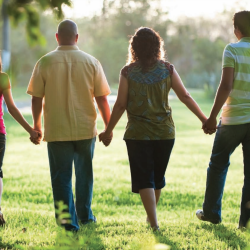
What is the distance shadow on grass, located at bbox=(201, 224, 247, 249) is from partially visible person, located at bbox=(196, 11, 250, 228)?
227mm

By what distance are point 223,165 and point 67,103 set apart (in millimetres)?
1457

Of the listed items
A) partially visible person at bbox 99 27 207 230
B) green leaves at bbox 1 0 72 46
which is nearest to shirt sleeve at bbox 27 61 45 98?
partially visible person at bbox 99 27 207 230

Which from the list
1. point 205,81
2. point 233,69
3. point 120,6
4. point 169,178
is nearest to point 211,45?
point 205,81

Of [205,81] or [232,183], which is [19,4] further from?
[205,81]

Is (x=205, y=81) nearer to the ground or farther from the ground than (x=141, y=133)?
nearer to the ground

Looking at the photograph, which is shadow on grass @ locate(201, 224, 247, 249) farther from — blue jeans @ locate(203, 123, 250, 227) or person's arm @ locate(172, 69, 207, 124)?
person's arm @ locate(172, 69, 207, 124)

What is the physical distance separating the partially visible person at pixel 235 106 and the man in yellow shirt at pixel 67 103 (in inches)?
41.0

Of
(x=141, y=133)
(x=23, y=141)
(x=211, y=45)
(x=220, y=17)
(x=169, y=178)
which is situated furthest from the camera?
(x=220, y=17)

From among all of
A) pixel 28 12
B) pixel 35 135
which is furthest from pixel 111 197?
pixel 28 12

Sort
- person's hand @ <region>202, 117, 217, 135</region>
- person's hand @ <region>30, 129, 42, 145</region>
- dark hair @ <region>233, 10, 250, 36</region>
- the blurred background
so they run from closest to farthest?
dark hair @ <region>233, 10, 250, 36</region> → person's hand @ <region>202, 117, 217, 135</region> → person's hand @ <region>30, 129, 42, 145</region> → the blurred background

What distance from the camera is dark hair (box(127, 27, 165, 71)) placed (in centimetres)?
419

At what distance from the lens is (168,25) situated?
201ft

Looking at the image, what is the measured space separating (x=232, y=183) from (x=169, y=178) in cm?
109

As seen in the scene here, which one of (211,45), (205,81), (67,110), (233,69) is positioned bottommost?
(205,81)
